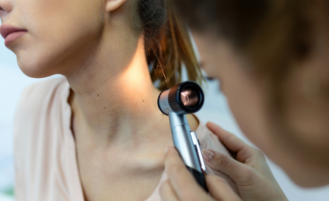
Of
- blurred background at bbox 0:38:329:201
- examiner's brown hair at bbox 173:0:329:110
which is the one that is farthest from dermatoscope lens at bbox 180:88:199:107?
blurred background at bbox 0:38:329:201

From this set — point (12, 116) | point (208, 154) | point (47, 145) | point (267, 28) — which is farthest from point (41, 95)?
point (267, 28)

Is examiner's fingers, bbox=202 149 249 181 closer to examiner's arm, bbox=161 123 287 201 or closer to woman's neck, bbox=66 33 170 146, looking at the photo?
examiner's arm, bbox=161 123 287 201

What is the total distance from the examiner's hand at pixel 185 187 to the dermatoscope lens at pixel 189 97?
8 centimetres

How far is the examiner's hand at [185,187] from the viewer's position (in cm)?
34

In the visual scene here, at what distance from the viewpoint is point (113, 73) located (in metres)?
0.57

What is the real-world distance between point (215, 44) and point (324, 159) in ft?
1.15

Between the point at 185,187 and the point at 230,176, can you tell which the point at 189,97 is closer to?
the point at 185,187

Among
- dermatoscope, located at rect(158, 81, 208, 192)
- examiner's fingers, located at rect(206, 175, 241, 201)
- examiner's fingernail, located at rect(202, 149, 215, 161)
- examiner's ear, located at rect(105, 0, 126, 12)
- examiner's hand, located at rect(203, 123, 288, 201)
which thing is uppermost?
examiner's ear, located at rect(105, 0, 126, 12)

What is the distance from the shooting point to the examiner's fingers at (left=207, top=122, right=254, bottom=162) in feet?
1.98

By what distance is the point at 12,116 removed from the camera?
1.04m

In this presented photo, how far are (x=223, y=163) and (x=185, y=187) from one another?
0.62 ft

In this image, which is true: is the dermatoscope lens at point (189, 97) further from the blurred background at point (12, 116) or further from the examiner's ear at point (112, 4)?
the blurred background at point (12, 116)

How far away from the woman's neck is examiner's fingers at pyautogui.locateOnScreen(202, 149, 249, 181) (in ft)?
0.48

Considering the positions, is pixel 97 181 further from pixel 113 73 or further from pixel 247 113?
pixel 247 113
